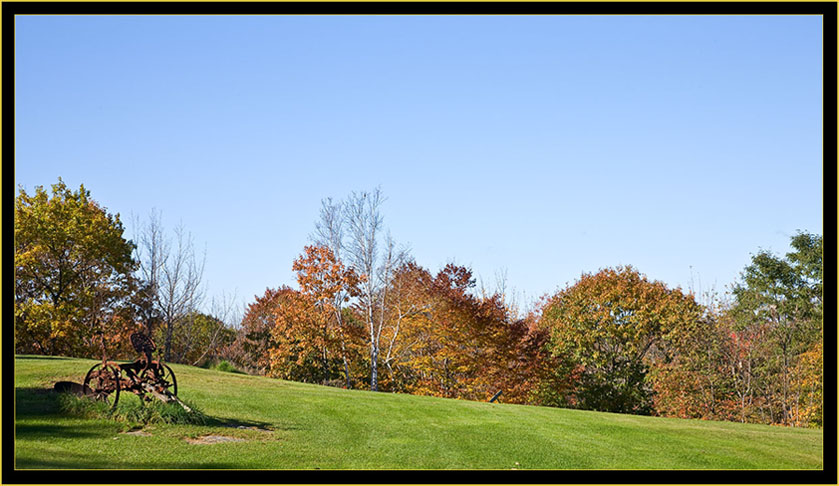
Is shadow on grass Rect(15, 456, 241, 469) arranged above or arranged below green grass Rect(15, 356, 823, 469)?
above

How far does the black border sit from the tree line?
1195cm

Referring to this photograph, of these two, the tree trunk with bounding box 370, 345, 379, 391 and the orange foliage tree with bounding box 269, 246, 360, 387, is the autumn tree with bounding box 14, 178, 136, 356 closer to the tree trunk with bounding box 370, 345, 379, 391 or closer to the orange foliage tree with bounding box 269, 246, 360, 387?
the orange foliage tree with bounding box 269, 246, 360, 387

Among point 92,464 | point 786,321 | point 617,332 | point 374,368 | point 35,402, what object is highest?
point 786,321

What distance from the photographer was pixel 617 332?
19.1 m

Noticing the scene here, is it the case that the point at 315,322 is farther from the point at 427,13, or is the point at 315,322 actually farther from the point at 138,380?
the point at 427,13

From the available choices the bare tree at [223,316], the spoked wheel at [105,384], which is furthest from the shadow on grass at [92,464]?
the bare tree at [223,316]

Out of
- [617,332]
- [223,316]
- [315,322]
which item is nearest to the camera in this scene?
[617,332]

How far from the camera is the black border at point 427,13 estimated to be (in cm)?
575

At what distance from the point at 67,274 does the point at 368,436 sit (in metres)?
15.8

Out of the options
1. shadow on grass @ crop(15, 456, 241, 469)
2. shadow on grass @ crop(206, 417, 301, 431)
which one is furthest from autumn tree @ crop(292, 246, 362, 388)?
shadow on grass @ crop(15, 456, 241, 469)

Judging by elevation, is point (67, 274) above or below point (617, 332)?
above

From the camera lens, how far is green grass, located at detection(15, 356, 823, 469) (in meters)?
7.40

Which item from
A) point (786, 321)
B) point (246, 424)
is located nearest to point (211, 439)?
point (246, 424)

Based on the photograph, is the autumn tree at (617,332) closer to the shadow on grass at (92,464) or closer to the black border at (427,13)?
the black border at (427,13)
